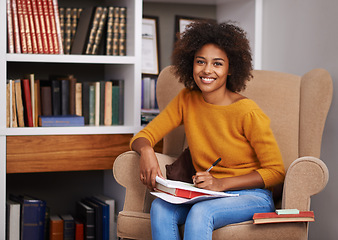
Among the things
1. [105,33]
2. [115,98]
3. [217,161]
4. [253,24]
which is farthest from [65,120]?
[253,24]

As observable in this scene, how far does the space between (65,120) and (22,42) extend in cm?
42

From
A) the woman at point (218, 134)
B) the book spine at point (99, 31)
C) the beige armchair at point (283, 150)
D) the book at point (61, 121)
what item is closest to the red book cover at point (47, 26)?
the book spine at point (99, 31)

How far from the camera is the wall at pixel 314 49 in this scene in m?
2.11

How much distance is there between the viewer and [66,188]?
9.05 ft

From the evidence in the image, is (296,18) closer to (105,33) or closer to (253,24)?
(253,24)

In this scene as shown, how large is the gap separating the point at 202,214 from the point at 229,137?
1.26 ft

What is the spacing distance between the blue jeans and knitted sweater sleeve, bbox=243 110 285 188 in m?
0.09

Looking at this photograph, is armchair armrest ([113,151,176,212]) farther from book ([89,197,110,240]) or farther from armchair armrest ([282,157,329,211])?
book ([89,197,110,240])

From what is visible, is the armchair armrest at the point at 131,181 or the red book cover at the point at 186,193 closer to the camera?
the red book cover at the point at 186,193

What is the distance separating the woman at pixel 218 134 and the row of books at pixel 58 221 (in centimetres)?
78

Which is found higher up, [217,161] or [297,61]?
[297,61]

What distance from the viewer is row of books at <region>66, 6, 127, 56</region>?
7.75 ft

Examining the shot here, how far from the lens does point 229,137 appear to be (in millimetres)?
1749

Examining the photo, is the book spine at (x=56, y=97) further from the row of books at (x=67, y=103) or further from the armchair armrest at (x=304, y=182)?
the armchair armrest at (x=304, y=182)
